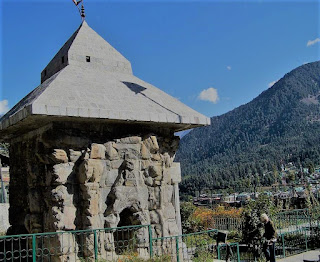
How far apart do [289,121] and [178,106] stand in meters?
159

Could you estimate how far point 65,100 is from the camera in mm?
7133

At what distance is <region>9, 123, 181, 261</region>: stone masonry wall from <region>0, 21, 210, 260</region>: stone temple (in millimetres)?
19

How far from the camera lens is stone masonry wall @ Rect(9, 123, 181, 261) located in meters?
7.33

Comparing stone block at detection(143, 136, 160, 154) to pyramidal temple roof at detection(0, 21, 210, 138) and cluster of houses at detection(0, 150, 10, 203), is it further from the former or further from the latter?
cluster of houses at detection(0, 150, 10, 203)

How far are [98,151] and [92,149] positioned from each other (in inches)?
5.3

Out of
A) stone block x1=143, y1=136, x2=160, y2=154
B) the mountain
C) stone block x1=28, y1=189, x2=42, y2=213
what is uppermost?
the mountain

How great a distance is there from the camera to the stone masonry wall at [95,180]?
7.33 metres

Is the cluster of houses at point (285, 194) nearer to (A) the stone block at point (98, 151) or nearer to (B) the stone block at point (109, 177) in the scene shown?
(B) the stone block at point (109, 177)

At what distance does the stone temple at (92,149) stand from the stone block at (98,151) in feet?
0.07

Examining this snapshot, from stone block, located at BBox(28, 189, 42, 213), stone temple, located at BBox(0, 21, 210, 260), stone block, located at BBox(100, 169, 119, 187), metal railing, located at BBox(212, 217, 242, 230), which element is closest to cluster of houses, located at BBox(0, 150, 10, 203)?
stone temple, located at BBox(0, 21, 210, 260)

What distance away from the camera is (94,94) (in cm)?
783

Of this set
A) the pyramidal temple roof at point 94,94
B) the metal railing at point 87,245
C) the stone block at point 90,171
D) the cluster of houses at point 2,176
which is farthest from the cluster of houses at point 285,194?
the cluster of houses at point 2,176

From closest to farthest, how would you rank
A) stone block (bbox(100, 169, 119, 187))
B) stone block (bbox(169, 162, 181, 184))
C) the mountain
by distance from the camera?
stone block (bbox(100, 169, 119, 187)) < stone block (bbox(169, 162, 181, 184)) < the mountain

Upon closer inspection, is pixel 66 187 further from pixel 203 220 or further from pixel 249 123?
pixel 249 123
